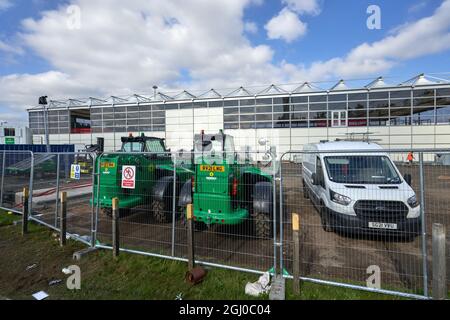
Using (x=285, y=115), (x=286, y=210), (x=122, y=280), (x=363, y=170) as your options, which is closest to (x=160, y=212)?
(x=122, y=280)

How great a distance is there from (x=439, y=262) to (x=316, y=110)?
85.2ft

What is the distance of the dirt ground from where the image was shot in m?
4.13

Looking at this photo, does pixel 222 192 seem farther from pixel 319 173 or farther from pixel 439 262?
pixel 439 262

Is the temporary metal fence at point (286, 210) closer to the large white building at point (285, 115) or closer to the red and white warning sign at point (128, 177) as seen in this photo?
the red and white warning sign at point (128, 177)

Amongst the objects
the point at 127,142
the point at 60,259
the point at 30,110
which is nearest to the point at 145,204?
the point at 60,259

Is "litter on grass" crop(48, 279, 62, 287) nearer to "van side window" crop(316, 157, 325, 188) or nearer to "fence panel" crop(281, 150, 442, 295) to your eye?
"fence panel" crop(281, 150, 442, 295)

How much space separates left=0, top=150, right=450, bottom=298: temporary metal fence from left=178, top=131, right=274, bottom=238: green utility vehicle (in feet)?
0.07

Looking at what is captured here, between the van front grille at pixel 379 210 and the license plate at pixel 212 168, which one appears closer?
the van front grille at pixel 379 210

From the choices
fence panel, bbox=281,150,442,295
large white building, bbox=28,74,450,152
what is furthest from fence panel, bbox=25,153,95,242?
large white building, bbox=28,74,450,152

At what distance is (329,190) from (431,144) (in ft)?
84.8

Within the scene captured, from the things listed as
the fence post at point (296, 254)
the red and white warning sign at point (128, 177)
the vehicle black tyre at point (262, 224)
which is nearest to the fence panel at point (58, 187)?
the red and white warning sign at point (128, 177)

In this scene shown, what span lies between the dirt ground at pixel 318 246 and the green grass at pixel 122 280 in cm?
42

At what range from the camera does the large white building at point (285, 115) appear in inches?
994

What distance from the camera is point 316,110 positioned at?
27.4m
